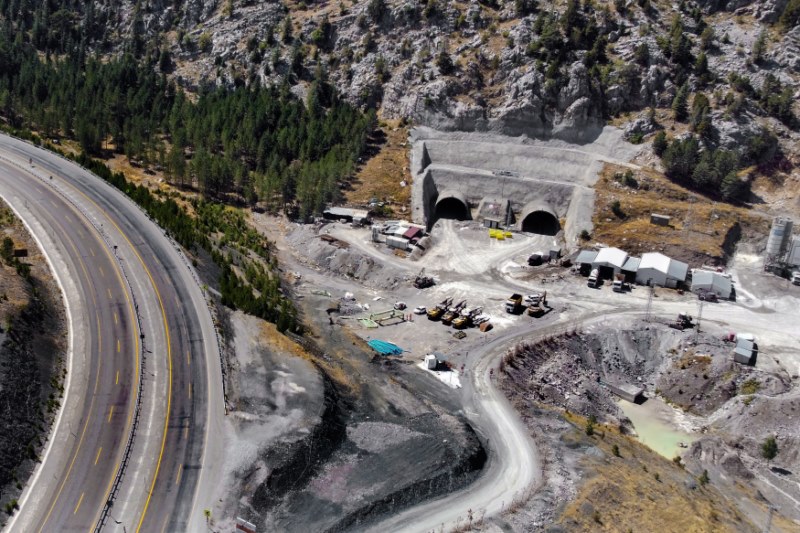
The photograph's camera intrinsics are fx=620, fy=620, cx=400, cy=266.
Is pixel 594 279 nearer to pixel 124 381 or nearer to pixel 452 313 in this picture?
pixel 452 313

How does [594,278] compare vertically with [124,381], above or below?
above

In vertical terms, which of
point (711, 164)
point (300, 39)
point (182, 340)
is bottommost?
point (182, 340)

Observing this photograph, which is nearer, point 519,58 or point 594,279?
point 594,279

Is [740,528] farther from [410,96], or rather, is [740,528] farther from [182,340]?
[410,96]

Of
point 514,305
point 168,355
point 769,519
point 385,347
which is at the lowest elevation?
point 769,519

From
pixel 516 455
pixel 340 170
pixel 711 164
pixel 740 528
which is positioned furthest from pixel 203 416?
pixel 711 164

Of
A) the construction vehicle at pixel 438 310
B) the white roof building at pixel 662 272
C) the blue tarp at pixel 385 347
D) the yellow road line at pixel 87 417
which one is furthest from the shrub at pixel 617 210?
the yellow road line at pixel 87 417

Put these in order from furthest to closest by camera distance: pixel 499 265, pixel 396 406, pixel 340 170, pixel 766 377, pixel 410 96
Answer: pixel 410 96, pixel 340 170, pixel 499 265, pixel 766 377, pixel 396 406

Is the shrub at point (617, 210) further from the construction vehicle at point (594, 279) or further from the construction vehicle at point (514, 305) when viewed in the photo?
the construction vehicle at point (514, 305)

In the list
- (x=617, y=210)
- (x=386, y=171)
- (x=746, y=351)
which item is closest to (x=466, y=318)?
(x=746, y=351)
